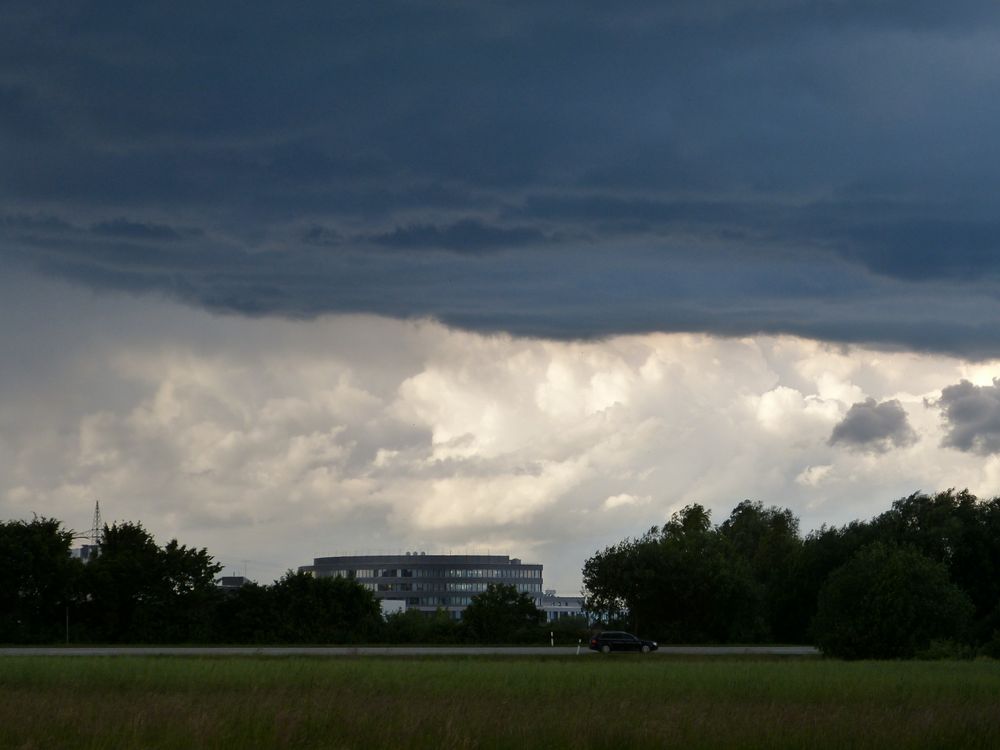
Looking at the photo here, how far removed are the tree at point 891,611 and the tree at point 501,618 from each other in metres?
29.2

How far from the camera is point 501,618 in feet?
313

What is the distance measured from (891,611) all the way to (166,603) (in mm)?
49122

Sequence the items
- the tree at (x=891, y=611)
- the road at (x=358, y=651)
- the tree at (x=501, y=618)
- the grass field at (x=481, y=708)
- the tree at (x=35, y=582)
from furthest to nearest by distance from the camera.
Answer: the tree at (x=501, y=618) → the tree at (x=35, y=582) → the tree at (x=891, y=611) → the road at (x=358, y=651) → the grass field at (x=481, y=708)

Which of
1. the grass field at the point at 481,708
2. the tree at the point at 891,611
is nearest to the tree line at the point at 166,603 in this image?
the tree at the point at 891,611

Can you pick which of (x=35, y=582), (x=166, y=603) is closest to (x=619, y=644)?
(x=166, y=603)

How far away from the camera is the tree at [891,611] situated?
220ft

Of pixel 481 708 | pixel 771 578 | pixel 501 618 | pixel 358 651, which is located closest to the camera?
pixel 481 708

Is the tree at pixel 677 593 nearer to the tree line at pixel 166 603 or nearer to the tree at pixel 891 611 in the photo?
the tree line at pixel 166 603

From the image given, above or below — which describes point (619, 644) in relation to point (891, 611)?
below

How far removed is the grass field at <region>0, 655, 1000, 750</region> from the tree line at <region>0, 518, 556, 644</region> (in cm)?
4382

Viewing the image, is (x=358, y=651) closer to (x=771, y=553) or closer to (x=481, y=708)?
(x=481, y=708)

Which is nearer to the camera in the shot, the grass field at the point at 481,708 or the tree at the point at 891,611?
the grass field at the point at 481,708

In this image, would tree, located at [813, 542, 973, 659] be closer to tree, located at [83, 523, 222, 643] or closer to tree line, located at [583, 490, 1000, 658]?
tree line, located at [583, 490, 1000, 658]

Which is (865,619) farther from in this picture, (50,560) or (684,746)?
(50,560)
